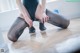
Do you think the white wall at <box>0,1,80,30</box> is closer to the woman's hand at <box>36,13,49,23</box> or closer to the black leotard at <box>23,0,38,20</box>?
the black leotard at <box>23,0,38,20</box>

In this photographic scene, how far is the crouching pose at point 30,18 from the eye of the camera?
1483 millimetres

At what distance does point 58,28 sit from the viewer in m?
1.71

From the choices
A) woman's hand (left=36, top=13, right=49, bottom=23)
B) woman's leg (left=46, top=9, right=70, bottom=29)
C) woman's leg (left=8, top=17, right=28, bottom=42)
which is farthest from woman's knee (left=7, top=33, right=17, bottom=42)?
woman's leg (left=46, top=9, right=70, bottom=29)

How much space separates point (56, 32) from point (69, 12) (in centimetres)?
58

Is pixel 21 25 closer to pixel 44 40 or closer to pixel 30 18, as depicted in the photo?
pixel 30 18

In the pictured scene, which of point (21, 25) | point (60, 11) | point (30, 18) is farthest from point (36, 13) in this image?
point (60, 11)

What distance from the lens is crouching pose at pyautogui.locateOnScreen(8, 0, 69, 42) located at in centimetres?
148

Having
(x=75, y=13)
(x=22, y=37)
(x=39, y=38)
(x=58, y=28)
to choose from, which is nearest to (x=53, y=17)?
(x=58, y=28)

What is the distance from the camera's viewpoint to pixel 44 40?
4.67 feet

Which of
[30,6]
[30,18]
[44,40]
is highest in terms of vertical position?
[30,6]

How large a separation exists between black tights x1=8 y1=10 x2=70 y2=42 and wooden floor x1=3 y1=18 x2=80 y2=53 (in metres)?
0.05

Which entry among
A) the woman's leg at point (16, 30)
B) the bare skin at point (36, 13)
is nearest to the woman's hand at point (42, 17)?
the bare skin at point (36, 13)

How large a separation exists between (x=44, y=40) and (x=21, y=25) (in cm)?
29

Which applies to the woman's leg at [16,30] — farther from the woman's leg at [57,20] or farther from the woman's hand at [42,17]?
the woman's leg at [57,20]
